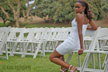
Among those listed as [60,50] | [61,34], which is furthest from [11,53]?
[60,50]

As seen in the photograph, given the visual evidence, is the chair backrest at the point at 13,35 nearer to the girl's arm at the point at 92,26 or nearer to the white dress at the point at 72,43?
the girl's arm at the point at 92,26

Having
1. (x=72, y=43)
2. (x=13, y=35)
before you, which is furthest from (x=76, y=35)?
(x=13, y=35)

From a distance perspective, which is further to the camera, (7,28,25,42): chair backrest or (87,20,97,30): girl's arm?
(7,28,25,42): chair backrest

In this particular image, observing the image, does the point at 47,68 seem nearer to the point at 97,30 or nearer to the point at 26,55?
the point at 97,30

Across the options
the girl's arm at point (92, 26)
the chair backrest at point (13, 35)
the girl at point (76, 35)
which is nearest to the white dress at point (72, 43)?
the girl at point (76, 35)

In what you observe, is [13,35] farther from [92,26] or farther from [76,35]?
[76,35]

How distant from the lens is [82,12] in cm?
538

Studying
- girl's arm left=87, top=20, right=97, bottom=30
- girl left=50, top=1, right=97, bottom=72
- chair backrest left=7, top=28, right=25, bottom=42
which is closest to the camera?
girl left=50, top=1, right=97, bottom=72

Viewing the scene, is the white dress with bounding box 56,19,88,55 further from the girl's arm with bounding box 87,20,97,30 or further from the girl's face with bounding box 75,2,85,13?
the girl's arm with bounding box 87,20,97,30

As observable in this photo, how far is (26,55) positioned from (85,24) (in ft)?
18.3

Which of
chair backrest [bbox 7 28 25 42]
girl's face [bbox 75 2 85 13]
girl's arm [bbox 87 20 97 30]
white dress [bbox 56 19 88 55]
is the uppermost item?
girl's face [bbox 75 2 85 13]

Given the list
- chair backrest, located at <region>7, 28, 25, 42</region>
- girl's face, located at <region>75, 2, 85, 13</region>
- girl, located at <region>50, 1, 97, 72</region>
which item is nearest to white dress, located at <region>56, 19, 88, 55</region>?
girl, located at <region>50, 1, 97, 72</region>

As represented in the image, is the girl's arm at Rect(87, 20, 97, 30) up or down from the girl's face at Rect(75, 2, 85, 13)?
down

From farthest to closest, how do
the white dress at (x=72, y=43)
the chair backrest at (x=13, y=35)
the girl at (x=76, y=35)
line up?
the chair backrest at (x=13, y=35)
the white dress at (x=72, y=43)
the girl at (x=76, y=35)
